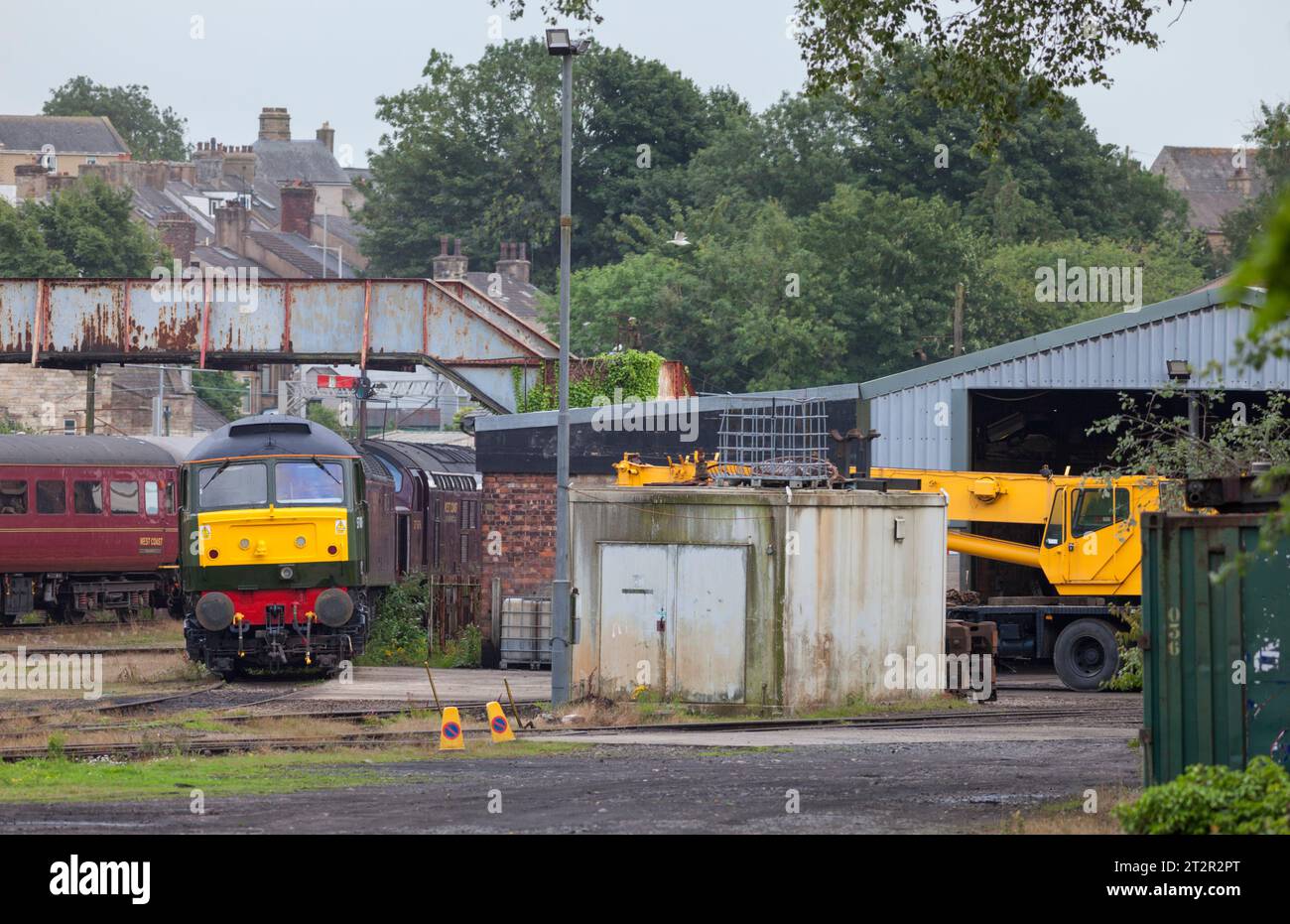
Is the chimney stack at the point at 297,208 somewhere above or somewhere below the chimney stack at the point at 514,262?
above

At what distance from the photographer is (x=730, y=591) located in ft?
67.6

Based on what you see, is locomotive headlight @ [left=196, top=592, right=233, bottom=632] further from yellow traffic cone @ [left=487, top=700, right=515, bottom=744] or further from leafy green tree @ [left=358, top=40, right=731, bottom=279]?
leafy green tree @ [left=358, top=40, right=731, bottom=279]

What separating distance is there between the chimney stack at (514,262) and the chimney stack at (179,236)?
14.4 metres

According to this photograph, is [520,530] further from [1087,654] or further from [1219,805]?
[1219,805]

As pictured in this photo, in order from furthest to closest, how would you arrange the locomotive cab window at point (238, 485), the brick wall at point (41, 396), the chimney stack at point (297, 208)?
1. the chimney stack at point (297, 208)
2. the brick wall at point (41, 396)
3. the locomotive cab window at point (238, 485)

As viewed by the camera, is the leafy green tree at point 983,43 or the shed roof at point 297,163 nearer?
the leafy green tree at point 983,43

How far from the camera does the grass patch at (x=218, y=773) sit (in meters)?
14.0

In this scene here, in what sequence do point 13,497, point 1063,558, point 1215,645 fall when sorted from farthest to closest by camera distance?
point 13,497 → point 1063,558 → point 1215,645

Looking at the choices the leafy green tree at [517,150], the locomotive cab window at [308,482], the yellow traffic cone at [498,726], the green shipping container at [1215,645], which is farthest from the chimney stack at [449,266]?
the green shipping container at [1215,645]

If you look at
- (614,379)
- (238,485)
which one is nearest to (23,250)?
(614,379)

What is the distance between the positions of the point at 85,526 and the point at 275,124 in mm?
109109

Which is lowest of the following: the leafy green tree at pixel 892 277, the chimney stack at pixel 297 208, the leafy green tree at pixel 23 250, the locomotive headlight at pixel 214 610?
the locomotive headlight at pixel 214 610

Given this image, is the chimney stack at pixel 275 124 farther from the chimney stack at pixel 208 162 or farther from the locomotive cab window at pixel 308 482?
the locomotive cab window at pixel 308 482
